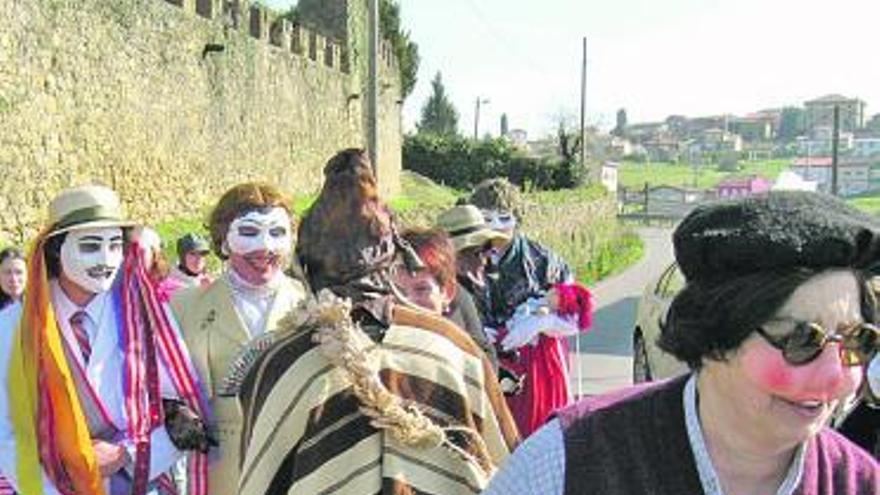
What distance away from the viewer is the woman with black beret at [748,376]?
1835 mm

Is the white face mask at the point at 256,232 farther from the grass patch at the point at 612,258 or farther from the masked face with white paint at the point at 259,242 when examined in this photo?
the grass patch at the point at 612,258

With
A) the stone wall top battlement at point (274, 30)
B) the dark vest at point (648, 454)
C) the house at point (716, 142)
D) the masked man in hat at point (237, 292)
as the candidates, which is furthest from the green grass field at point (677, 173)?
the dark vest at point (648, 454)

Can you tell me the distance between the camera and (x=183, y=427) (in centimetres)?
405

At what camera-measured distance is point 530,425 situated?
580 centimetres

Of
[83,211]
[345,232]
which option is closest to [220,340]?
[83,211]

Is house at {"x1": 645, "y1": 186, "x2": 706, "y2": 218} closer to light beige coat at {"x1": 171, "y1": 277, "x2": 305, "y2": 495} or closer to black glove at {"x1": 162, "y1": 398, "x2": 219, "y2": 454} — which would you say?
light beige coat at {"x1": 171, "y1": 277, "x2": 305, "y2": 495}

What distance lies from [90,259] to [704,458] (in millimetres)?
2739

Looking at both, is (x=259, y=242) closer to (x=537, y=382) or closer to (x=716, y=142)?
(x=537, y=382)

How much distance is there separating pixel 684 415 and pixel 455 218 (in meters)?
3.96

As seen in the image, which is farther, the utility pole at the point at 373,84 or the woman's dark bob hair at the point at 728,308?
the utility pole at the point at 373,84

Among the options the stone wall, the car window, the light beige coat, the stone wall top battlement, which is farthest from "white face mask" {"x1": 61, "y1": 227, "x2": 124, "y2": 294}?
the stone wall top battlement

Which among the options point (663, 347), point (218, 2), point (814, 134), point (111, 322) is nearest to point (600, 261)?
point (218, 2)

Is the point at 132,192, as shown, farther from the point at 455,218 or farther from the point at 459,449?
the point at 459,449

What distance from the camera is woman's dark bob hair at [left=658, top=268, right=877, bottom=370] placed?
184cm
